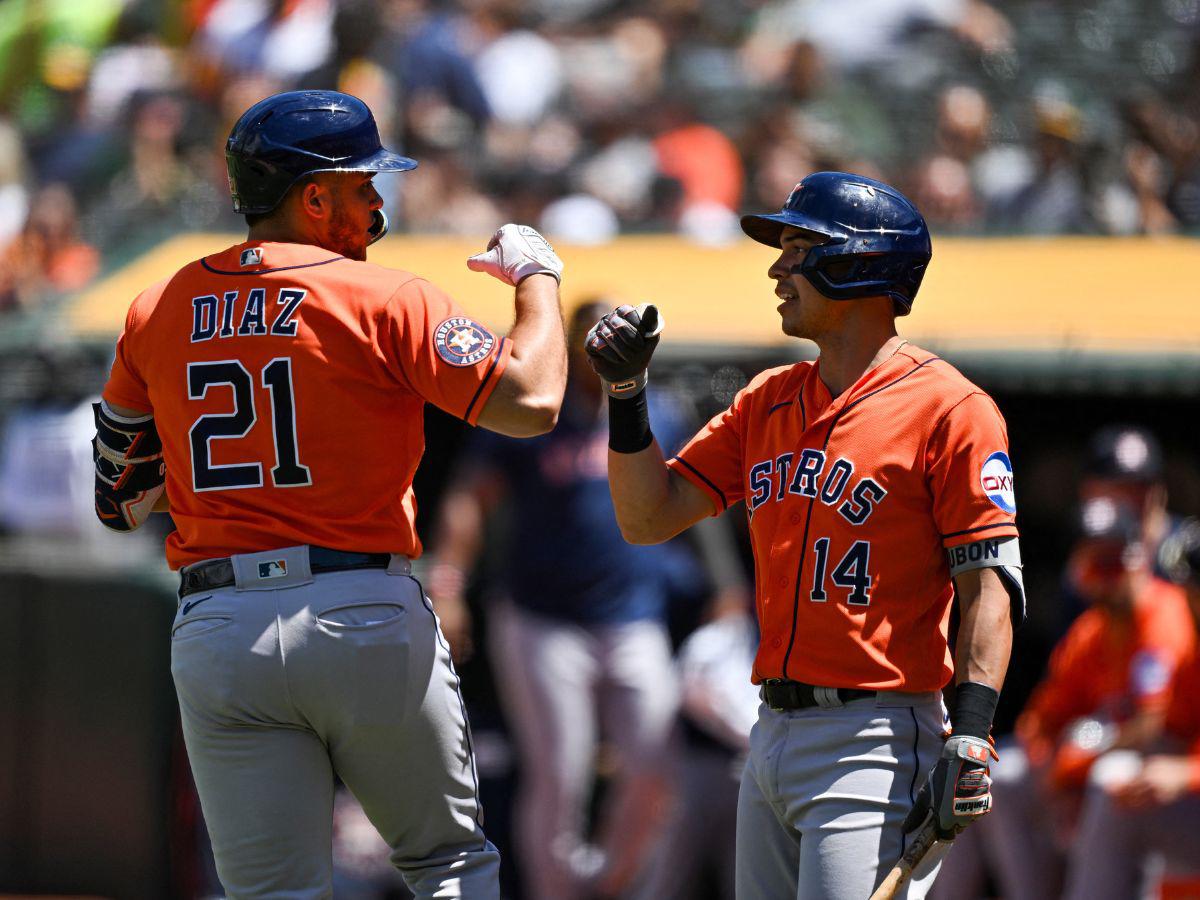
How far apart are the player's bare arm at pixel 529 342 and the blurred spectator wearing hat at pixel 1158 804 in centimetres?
257

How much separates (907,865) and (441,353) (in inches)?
45.7

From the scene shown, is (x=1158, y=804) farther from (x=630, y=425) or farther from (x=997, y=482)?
(x=630, y=425)

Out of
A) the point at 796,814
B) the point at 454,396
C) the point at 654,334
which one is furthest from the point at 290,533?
the point at 796,814

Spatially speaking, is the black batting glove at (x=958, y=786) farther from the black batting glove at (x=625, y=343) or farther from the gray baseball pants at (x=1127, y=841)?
the gray baseball pants at (x=1127, y=841)

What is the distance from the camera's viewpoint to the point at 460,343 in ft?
9.92

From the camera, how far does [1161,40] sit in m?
9.19

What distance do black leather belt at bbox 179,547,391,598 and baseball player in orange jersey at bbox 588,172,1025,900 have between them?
1.68 feet

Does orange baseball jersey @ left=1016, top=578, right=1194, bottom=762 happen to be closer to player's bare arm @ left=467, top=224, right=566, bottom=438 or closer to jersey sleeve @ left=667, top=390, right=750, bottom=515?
jersey sleeve @ left=667, top=390, right=750, bottom=515

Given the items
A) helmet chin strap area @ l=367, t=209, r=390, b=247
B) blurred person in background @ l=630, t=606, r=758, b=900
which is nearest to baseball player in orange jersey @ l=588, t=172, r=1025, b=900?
helmet chin strap area @ l=367, t=209, r=390, b=247

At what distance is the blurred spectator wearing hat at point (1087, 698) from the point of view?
5145 millimetres

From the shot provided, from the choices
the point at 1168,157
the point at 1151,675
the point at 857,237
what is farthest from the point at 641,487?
the point at 1168,157

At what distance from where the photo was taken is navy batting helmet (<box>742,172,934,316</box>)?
3170 millimetres

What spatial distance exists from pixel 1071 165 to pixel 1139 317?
2.16 meters

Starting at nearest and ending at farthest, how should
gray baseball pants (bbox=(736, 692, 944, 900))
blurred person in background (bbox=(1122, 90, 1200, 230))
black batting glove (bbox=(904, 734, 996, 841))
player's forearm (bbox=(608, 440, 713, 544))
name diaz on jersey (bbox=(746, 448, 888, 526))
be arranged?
black batting glove (bbox=(904, 734, 996, 841)) → gray baseball pants (bbox=(736, 692, 944, 900)) → name diaz on jersey (bbox=(746, 448, 888, 526)) → player's forearm (bbox=(608, 440, 713, 544)) → blurred person in background (bbox=(1122, 90, 1200, 230))
